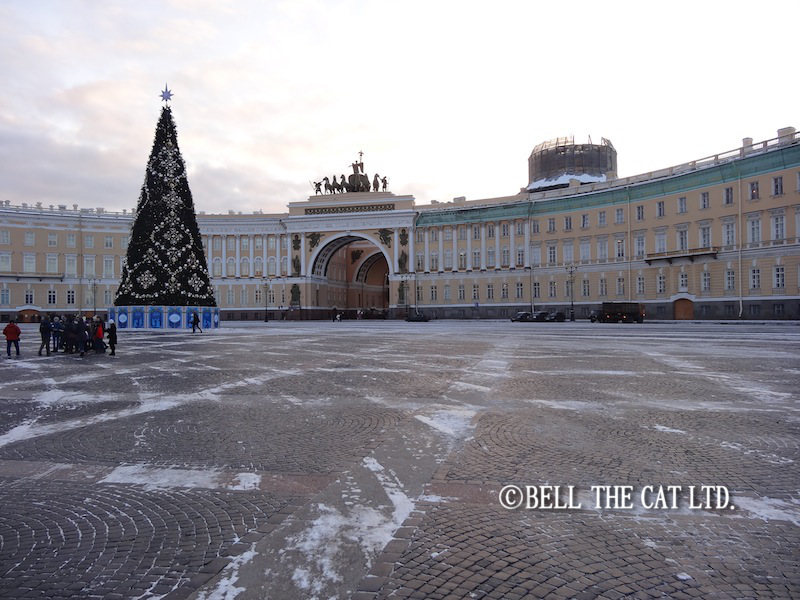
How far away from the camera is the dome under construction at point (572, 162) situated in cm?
7275

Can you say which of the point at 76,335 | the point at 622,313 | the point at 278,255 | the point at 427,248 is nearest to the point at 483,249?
the point at 427,248

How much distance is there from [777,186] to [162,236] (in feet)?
154

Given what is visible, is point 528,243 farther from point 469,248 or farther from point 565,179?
point 565,179

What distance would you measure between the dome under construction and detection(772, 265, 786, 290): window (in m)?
28.7

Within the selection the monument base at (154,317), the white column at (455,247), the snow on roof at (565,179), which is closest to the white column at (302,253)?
the white column at (455,247)

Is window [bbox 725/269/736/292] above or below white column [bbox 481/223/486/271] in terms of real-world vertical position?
below

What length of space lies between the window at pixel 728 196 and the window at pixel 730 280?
5.91 metres

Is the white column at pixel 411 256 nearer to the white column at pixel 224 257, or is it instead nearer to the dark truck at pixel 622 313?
the white column at pixel 224 257

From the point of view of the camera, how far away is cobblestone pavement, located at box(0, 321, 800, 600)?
143 inches

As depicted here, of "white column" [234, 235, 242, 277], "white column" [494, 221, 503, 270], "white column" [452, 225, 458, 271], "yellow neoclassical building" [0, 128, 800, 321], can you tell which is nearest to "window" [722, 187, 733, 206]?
"yellow neoclassical building" [0, 128, 800, 321]

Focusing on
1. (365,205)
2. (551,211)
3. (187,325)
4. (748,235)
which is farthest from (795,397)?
(365,205)

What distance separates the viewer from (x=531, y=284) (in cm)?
6738

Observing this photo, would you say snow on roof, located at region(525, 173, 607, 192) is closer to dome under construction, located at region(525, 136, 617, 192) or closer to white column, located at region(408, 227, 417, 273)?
dome under construction, located at region(525, 136, 617, 192)

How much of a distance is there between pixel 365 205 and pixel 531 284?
2605 cm
